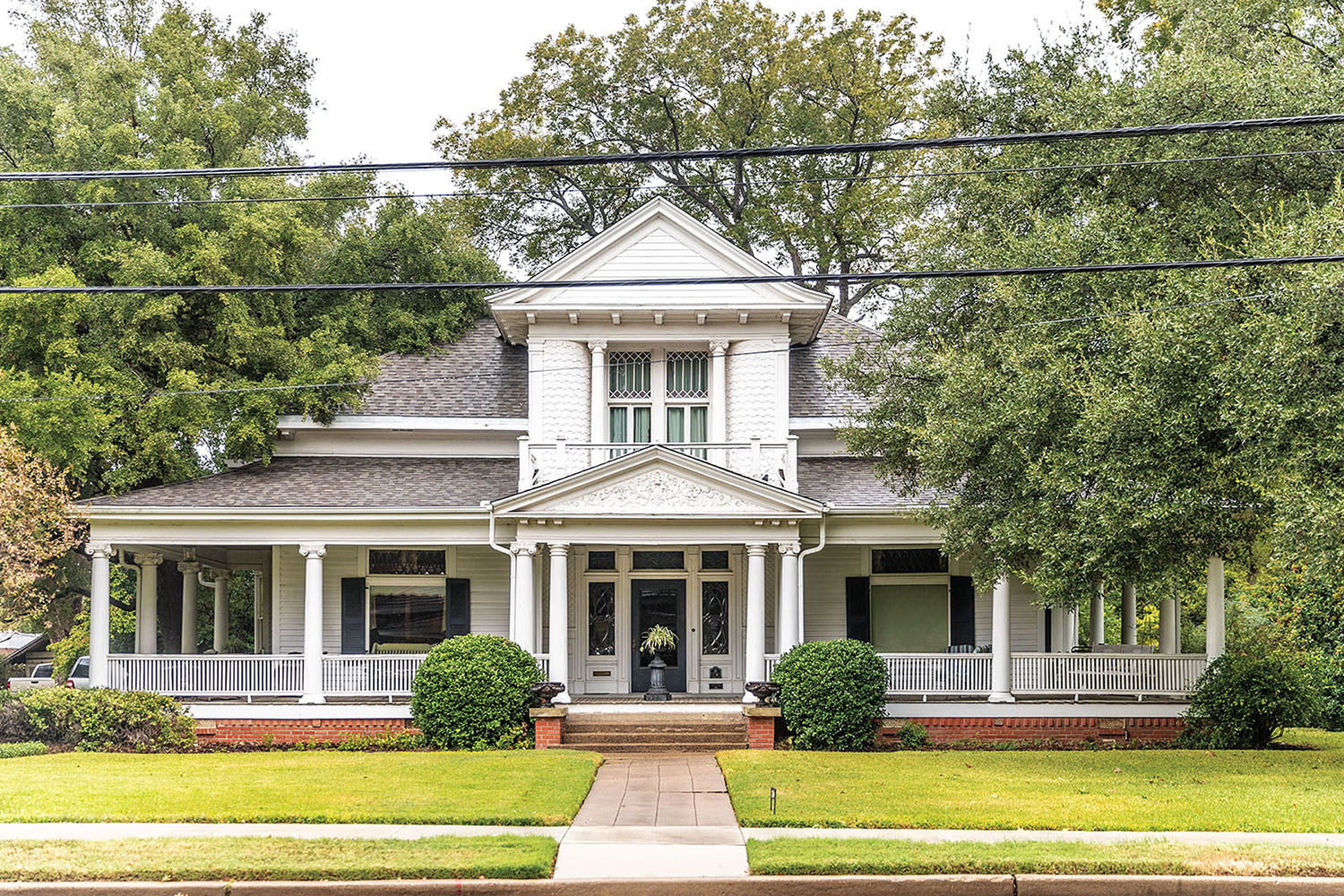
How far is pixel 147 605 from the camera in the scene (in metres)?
25.0

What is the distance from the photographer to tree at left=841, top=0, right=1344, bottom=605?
49.2ft

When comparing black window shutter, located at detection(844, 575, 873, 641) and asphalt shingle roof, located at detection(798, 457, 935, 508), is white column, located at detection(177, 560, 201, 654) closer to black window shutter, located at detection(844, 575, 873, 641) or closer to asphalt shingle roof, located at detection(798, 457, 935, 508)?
asphalt shingle roof, located at detection(798, 457, 935, 508)

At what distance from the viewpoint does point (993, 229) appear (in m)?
20.0

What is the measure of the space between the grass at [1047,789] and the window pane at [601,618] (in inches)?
202

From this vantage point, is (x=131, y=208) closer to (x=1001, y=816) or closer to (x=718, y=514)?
(x=718, y=514)

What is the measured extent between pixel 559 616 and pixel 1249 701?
36.6 ft

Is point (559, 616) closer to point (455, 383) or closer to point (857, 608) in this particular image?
point (857, 608)

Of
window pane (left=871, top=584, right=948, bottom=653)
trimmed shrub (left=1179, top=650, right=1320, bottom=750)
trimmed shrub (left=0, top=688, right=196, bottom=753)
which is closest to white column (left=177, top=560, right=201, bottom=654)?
trimmed shrub (left=0, top=688, right=196, bottom=753)

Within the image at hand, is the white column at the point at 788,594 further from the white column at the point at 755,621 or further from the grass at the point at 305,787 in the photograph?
the grass at the point at 305,787

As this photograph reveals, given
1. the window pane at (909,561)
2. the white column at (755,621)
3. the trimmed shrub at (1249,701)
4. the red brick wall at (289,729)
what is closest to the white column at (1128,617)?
the window pane at (909,561)

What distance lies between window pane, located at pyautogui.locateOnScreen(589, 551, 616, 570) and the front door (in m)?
0.62

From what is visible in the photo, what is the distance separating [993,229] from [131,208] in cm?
1608

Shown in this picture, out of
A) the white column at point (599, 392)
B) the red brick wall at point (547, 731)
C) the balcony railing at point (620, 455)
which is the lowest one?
the red brick wall at point (547, 731)

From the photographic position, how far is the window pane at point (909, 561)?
2447cm
